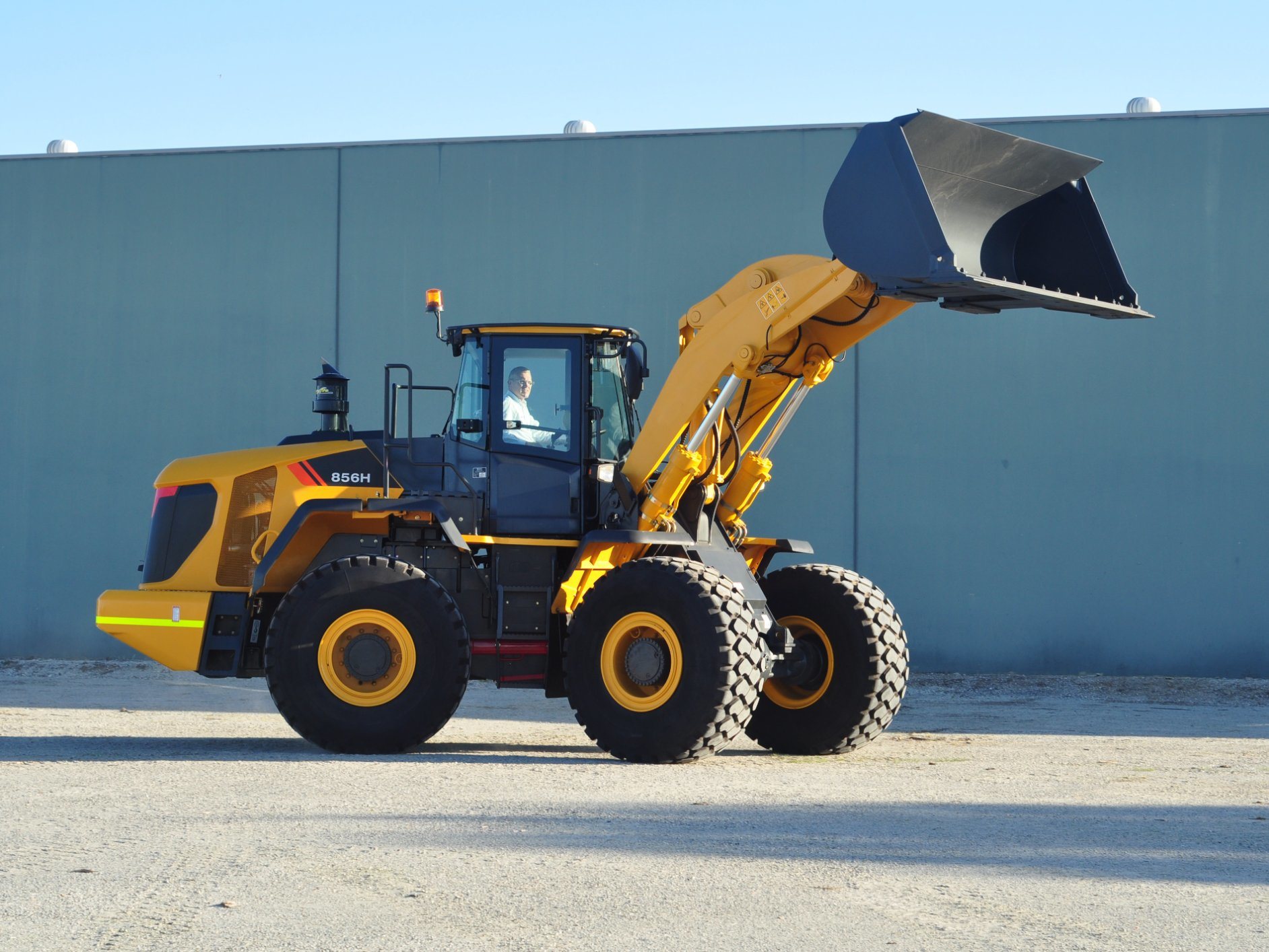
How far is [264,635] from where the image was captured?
9.91 metres

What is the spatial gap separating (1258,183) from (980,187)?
27.7 ft

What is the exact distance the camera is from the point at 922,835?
6387 millimetres

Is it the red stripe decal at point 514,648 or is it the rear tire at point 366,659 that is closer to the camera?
the rear tire at point 366,659

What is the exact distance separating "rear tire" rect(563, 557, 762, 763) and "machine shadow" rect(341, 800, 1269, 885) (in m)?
1.34

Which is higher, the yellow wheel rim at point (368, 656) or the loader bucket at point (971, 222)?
the loader bucket at point (971, 222)

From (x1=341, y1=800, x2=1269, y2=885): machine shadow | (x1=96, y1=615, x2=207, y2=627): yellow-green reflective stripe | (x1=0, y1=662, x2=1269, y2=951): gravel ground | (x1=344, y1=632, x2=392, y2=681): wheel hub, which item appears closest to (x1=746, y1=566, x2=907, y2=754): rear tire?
(x1=0, y1=662, x2=1269, y2=951): gravel ground

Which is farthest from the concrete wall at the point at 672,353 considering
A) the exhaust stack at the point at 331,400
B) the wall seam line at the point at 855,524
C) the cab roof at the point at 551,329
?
the cab roof at the point at 551,329

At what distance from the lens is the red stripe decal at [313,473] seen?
1005 centimetres

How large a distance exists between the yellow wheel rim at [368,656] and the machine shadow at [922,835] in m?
2.47

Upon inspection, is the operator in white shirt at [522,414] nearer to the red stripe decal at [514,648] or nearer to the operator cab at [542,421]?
the operator cab at [542,421]

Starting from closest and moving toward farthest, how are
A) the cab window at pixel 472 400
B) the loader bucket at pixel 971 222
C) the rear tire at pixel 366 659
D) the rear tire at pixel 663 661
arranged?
the loader bucket at pixel 971 222, the rear tire at pixel 663 661, the rear tire at pixel 366 659, the cab window at pixel 472 400

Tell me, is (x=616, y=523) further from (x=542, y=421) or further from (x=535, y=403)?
(x=535, y=403)

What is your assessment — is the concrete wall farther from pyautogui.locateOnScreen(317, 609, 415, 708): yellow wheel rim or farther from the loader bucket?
pyautogui.locateOnScreen(317, 609, 415, 708): yellow wheel rim

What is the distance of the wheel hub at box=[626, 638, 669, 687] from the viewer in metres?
8.68
